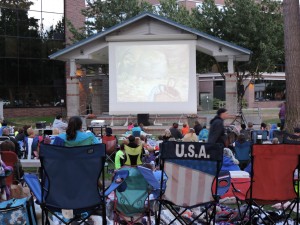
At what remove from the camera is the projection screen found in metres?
22.1

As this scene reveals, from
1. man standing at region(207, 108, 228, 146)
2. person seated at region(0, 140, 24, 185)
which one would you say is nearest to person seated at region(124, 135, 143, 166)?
man standing at region(207, 108, 228, 146)

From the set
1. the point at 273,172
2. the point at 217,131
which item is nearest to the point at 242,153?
the point at 217,131

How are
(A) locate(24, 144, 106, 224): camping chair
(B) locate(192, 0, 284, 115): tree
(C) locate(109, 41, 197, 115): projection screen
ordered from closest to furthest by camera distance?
(A) locate(24, 144, 106, 224): camping chair → (C) locate(109, 41, 197, 115): projection screen → (B) locate(192, 0, 284, 115): tree

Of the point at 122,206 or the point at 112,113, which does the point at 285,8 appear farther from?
the point at 112,113

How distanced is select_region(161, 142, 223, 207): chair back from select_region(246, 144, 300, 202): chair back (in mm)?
526

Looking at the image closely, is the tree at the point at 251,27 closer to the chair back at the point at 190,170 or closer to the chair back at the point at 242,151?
the chair back at the point at 242,151

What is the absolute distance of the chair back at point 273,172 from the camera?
5.02 meters

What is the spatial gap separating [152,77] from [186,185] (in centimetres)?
1787

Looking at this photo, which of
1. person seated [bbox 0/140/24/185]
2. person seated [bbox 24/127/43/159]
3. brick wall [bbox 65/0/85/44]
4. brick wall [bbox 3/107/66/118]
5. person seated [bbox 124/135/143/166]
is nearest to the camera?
person seated [bbox 0/140/24/185]

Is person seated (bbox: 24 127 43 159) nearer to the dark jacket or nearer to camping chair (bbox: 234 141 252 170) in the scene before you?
the dark jacket

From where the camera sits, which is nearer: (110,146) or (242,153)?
(242,153)

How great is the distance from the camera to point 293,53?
13.2 meters

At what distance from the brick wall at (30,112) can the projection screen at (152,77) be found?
34.5 ft

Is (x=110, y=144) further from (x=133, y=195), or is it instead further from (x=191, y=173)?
(x=191, y=173)
